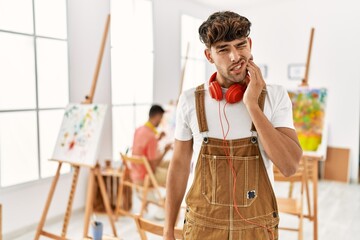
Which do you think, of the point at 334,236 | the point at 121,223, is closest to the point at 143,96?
the point at 121,223

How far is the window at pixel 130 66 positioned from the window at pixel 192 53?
36.1 inches

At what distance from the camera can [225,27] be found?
46.0 inches

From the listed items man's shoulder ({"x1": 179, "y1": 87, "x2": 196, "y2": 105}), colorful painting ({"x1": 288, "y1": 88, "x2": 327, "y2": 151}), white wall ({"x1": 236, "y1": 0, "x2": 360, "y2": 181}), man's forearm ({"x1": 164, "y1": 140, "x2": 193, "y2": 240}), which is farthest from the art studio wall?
man's shoulder ({"x1": 179, "y1": 87, "x2": 196, "y2": 105})

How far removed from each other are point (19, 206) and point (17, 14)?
1.81 m

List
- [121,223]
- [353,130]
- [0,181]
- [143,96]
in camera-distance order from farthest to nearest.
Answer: [353,130] → [143,96] → [121,223] → [0,181]

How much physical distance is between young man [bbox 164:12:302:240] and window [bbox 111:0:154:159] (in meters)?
3.28

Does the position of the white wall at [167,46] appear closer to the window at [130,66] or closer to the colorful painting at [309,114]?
the window at [130,66]

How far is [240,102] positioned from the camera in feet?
3.94

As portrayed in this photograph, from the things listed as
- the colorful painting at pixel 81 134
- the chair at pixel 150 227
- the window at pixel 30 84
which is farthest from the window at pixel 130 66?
the chair at pixel 150 227

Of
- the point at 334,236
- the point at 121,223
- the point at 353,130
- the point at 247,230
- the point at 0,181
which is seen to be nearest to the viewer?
the point at 247,230

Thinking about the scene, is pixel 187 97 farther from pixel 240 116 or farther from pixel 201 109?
pixel 240 116

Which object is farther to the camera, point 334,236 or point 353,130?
point 353,130

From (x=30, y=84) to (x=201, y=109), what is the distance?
2.65m

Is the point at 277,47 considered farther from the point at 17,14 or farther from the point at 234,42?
the point at 234,42
